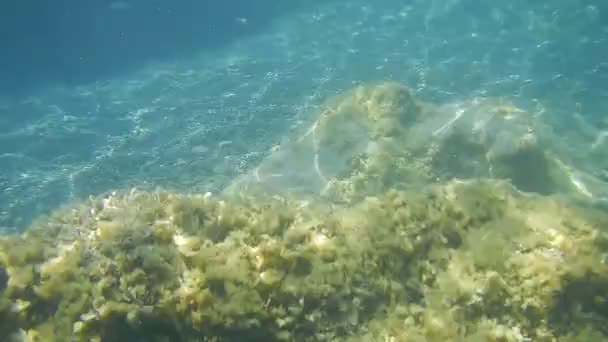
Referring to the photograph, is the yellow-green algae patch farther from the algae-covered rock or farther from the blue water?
the blue water

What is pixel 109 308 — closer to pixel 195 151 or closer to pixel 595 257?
pixel 595 257

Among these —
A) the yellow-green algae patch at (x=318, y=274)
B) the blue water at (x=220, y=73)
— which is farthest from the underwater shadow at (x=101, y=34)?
the yellow-green algae patch at (x=318, y=274)

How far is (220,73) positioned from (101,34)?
8.34 meters

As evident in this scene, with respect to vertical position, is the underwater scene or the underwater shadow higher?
the underwater shadow

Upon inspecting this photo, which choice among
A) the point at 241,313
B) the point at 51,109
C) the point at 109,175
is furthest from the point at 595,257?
the point at 51,109

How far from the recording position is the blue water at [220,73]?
1118 cm

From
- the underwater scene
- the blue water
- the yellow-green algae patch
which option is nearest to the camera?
the yellow-green algae patch

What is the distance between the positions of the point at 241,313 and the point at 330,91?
1068 centimetres

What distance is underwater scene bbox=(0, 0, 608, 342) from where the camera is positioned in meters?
3.28

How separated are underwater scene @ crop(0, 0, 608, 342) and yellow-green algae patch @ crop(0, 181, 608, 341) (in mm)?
16

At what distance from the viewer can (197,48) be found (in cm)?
2080

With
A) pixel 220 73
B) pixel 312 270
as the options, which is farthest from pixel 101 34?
pixel 312 270

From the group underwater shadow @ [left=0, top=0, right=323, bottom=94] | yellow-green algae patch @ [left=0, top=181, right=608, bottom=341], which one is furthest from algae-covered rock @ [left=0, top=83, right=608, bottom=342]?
underwater shadow @ [left=0, top=0, right=323, bottom=94]

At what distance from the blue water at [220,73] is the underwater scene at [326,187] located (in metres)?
0.10
